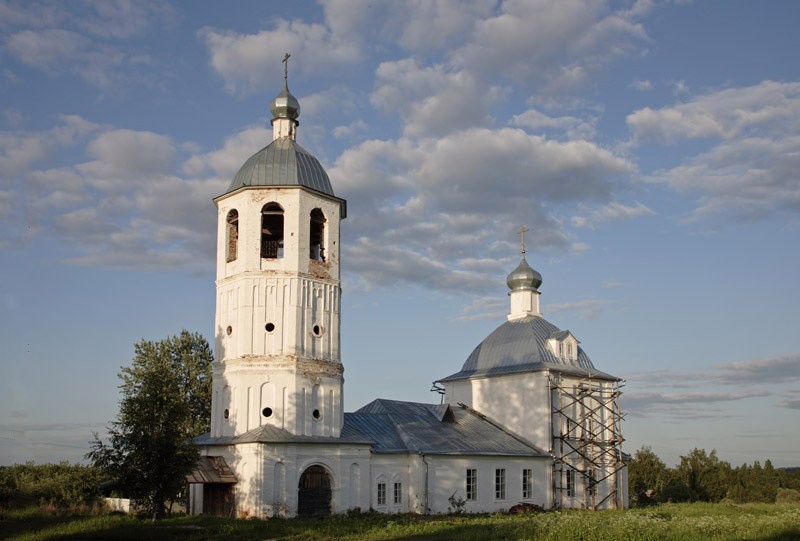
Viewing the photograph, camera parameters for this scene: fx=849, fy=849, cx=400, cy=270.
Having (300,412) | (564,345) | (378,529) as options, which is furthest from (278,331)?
(564,345)

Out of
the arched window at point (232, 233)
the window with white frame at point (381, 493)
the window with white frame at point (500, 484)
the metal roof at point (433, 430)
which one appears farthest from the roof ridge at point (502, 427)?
the arched window at point (232, 233)

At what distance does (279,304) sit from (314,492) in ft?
19.8

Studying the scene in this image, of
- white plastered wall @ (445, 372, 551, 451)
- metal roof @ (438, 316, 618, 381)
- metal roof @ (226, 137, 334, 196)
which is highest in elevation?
metal roof @ (226, 137, 334, 196)

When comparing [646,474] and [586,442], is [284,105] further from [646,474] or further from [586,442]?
[646,474]

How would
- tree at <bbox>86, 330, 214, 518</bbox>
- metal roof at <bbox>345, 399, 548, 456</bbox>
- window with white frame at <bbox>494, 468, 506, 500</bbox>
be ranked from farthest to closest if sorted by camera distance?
window with white frame at <bbox>494, 468, 506, 500</bbox> → metal roof at <bbox>345, 399, 548, 456</bbox> → tree at <bbox>86, 330, 214, 518</bbox>

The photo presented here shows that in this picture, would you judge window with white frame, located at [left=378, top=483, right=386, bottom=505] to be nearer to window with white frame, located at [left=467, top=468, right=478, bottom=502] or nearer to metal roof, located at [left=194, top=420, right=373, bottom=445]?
metal roof, located at [left=194, top=420, right=373, bottom=445]

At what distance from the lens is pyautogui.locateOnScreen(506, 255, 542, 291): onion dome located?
134ft

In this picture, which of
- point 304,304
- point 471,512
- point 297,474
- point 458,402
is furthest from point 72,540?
point 458,402

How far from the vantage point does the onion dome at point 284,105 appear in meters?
30.8

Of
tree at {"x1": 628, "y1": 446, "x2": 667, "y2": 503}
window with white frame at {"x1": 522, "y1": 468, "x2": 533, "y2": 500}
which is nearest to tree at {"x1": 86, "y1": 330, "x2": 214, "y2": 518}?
window with white frame at {"x1": 522, "y1": 468, "x2": 533, "y2": 500}

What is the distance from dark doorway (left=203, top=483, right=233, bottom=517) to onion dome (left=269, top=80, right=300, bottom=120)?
13146 mm

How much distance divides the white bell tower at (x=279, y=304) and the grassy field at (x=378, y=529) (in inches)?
145

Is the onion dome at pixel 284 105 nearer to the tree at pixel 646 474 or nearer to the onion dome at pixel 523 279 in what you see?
the onion dome at pixel 523 279

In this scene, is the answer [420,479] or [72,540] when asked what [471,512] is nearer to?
[420,479]
